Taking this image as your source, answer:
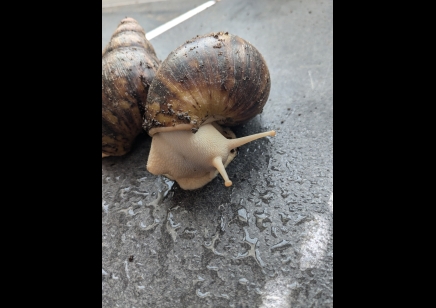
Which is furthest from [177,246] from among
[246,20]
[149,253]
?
[246,20]

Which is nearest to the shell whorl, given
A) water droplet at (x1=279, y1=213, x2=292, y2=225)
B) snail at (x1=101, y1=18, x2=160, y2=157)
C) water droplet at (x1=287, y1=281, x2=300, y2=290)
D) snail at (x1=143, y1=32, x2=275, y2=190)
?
snail at (x1=143, y1=32, x2=275, y2=190)

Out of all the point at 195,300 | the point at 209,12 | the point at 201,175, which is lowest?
the point at 195,300

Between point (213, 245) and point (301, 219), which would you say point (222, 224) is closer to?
point (213, 245)

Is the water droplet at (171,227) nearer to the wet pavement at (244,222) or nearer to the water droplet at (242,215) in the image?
the wet pavement at (244,222)

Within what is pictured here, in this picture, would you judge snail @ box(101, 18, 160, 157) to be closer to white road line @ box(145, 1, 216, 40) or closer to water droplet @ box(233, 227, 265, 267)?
water droplet @ box(233, 227, 265, 267)

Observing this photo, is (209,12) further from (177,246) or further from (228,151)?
(177,246)

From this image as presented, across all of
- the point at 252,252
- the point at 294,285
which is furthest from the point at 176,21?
the point at 294,285
